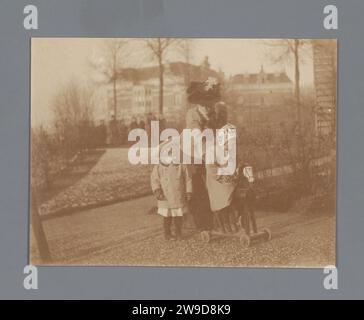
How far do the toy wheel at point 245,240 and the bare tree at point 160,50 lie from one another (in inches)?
33.4

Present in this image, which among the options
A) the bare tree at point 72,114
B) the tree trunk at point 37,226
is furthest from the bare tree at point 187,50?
the tree trunk at point 37,226

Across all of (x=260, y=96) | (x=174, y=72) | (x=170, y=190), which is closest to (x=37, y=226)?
(x=170, y=190)

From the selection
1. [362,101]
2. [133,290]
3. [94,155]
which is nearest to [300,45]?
[362,101]

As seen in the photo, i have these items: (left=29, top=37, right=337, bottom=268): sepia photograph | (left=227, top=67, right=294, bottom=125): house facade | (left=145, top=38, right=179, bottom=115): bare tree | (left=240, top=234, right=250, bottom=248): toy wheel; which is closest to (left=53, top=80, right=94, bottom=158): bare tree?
(left=29, top=37, right=337, bottom=268): sepia photograph

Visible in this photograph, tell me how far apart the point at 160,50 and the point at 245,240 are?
1.19m

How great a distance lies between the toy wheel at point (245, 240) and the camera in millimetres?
4805

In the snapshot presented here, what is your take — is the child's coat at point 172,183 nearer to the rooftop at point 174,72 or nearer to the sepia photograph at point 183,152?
the sepia photograph at point 183,152

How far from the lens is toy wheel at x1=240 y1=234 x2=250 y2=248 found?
15.8 ft

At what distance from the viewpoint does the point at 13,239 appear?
4816 millimetres

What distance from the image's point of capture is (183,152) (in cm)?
483

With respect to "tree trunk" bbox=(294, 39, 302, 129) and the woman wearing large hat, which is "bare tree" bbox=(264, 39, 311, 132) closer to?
"tree trunk" bbox=(294, 39, 302, 129)

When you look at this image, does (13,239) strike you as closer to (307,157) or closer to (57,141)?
(57,141)

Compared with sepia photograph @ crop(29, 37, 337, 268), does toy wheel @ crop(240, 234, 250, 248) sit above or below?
below
